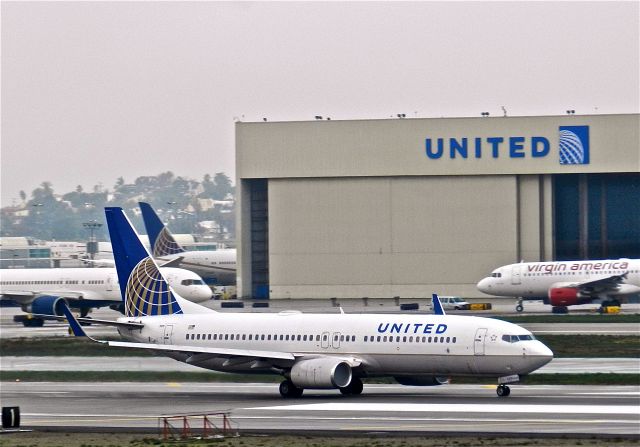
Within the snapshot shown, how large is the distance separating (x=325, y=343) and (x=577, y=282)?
58.7 m

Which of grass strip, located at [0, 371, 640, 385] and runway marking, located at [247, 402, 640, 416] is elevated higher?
runway marking, located at [247, 402, 640, 416]

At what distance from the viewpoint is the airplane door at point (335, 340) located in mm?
46281

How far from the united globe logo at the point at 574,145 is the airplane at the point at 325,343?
227ft

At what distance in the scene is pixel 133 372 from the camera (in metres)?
57.2

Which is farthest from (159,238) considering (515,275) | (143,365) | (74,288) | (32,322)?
(143,365)

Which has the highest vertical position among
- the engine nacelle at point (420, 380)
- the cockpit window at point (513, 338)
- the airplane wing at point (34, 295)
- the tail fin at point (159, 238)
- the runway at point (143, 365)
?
the tail fin at point (159, 238)

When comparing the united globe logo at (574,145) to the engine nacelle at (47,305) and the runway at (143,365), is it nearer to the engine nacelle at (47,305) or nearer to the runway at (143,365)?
the engine nacelle at (47,305)

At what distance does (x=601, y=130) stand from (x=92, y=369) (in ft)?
227

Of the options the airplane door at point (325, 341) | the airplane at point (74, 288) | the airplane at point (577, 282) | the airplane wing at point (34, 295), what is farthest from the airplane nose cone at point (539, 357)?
the airplane wing at point (34, 295)

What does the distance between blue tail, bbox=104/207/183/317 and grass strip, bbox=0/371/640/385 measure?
424 cm

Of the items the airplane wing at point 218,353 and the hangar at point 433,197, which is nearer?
the airplane wing at point 218,353

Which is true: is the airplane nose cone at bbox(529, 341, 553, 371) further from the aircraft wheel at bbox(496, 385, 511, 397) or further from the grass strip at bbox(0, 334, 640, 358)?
the grass strip at bbox(0, 334, 640, 358)

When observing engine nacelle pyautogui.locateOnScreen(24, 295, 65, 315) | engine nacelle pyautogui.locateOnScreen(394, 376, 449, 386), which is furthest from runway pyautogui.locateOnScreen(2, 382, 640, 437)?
engine nacelle pyautogui.locateOnScreen(24, 295, 65, 315)

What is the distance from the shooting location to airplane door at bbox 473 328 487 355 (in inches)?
1721
